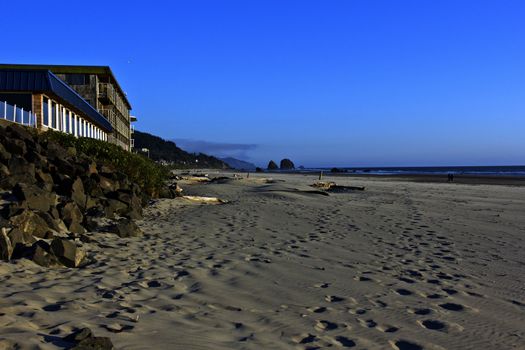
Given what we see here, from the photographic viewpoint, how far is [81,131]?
3331cm

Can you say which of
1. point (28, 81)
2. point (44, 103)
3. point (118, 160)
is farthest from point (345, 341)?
point (44, 103)

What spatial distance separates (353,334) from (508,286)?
3.15m

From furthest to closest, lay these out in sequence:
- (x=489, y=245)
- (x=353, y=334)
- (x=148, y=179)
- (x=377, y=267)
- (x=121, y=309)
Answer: (x=148, y=179), (x=489, y=245), (x=377, y=267), (x=121, y=309), (x=353, y=334)

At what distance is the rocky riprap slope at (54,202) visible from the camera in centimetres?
684

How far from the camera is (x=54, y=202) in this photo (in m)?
9.11

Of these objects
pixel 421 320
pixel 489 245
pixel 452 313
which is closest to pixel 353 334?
pixel 421 320

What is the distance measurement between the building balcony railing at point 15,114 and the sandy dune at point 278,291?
974cm

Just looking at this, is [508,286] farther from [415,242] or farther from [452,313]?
[415,242]

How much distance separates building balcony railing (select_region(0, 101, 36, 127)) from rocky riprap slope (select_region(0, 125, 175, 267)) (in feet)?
10.7

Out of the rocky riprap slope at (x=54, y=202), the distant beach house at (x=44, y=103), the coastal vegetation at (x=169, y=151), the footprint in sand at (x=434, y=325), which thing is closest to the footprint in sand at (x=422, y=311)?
the footprint in sand at (x=434, y=325)

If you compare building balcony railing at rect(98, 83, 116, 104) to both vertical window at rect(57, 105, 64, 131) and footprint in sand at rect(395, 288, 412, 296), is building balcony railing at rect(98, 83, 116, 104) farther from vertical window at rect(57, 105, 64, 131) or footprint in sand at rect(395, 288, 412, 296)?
footprint in sand at rect(395, 288, 412, 296)

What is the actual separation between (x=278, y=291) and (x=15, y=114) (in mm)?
16621

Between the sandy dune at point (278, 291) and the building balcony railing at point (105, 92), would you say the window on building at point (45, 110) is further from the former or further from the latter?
the building balcony railing at point (105, 92)

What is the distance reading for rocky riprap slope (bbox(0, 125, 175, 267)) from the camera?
684 centimetres
